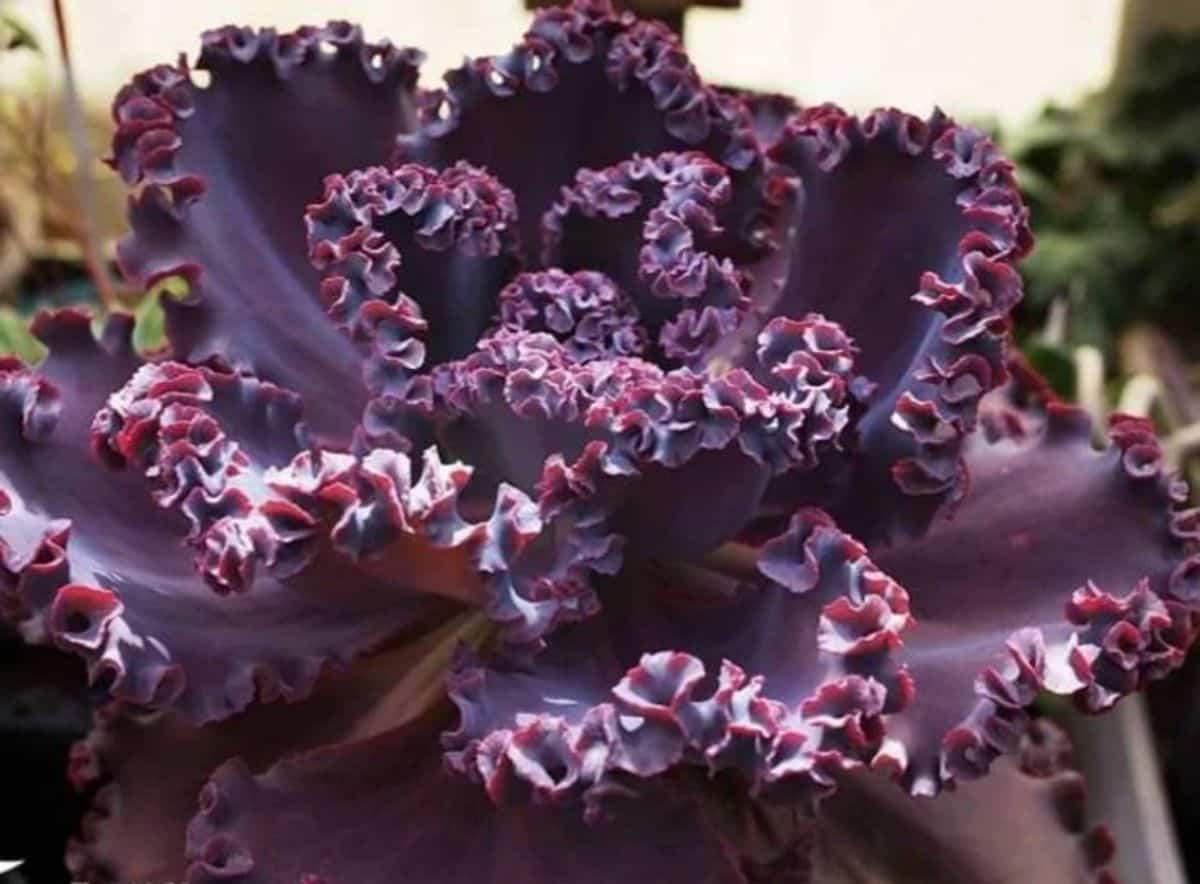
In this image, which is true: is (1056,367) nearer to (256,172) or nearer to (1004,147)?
(1004,147)

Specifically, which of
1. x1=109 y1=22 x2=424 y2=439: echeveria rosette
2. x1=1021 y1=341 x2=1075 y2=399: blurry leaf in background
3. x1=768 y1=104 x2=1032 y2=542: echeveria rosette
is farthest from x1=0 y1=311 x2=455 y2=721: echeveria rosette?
x1=1021 y1=341 x2=1075 y2=399: blurry leaf in background

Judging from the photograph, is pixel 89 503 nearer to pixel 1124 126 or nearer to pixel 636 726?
pixel 636 726

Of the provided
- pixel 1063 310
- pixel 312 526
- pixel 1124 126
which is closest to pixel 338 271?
pixel 312 526

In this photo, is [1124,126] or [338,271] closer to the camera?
[338,271]

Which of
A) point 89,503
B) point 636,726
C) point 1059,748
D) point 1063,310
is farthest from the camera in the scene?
point 1063,310

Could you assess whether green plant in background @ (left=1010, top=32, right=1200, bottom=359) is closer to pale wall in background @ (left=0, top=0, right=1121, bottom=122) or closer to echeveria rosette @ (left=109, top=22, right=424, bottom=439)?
pale wall in background @ (left=0, top=0, right=1121, bottom=122)

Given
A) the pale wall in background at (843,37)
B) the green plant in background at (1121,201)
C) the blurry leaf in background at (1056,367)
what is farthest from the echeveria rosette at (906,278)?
the pale wall in background at (843,37)

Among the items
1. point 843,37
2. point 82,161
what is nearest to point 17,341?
point 82,161
